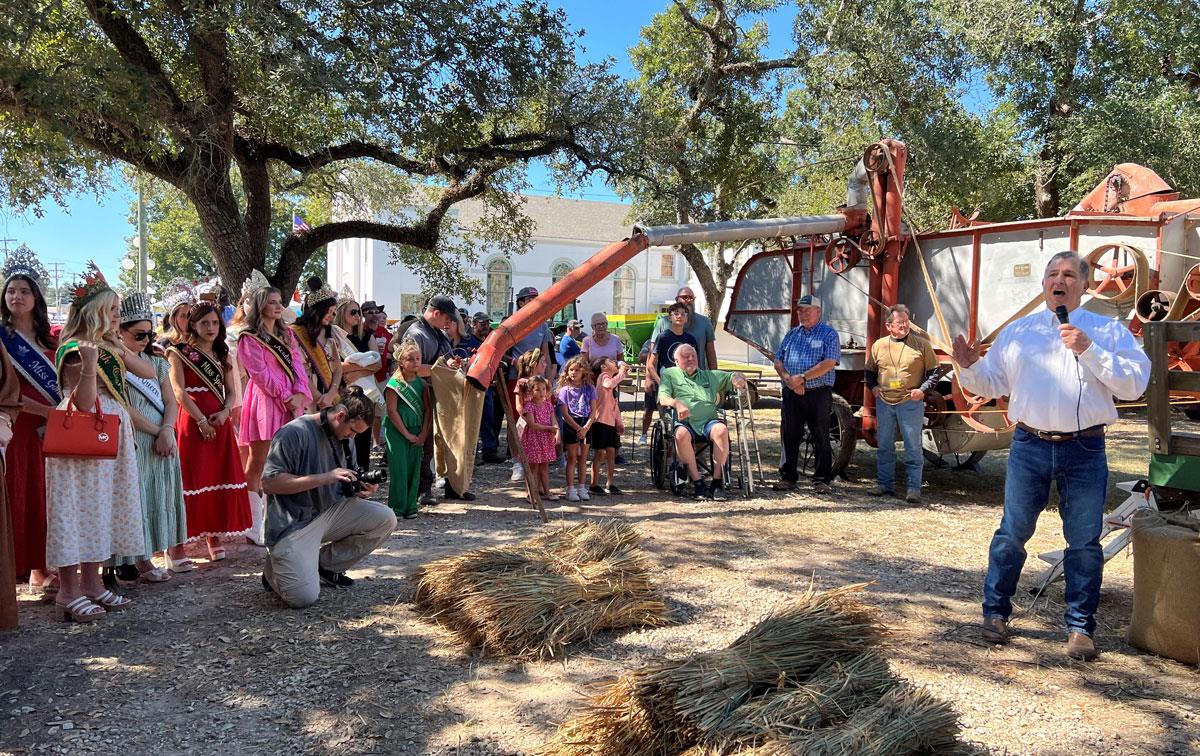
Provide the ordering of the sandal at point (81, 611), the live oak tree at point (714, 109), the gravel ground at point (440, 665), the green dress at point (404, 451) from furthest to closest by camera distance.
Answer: the live oak tree at point (714, 109), the green dress at point (404, 451), the sandal at point (81, 611), the gravel ground at point (440, 665)

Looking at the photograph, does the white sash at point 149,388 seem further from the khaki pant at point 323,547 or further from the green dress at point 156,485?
the khaki pant at point 323,547

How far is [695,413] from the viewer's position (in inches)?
296

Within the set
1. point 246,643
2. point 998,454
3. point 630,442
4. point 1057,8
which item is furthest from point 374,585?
point 1057,8

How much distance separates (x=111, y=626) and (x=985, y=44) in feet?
47.2

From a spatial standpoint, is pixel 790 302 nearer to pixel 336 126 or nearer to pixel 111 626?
pixel 336 126

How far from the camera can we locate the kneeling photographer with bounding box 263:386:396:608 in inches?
173

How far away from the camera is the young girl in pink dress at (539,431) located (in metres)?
7.49

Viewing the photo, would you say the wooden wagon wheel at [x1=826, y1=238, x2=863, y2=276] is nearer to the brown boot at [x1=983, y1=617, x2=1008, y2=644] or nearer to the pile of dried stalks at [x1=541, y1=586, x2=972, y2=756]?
the brown boot at [x1=983, y1=617, x2=1008, y2=644]

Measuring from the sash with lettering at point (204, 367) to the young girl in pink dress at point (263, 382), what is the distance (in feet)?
0.96

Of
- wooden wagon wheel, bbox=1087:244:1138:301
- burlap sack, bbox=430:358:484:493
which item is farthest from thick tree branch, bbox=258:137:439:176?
wooden wagon wheel, bbox=1087:244:1138:301

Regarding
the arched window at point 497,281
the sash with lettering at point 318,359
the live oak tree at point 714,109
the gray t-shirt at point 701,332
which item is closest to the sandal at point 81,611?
the sash with lettering at point 318,359

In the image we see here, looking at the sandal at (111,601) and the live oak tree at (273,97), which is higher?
the live oak tree at (273,97)

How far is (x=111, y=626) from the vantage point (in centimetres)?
422

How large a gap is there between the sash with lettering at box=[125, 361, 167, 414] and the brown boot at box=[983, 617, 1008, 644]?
477 centimetres
